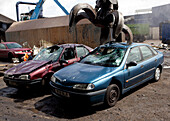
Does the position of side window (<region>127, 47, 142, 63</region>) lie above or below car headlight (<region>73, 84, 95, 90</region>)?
above

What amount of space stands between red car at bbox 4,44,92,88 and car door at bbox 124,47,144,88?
193cm

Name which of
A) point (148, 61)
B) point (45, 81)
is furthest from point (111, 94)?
point (45, 81)

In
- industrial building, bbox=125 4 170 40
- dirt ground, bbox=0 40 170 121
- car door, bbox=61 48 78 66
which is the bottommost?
dirt ground, bbox=0 40 170 121

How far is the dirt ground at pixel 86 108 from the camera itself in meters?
3.28

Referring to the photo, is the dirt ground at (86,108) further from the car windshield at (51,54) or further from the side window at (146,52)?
the car windshield at (51,54)

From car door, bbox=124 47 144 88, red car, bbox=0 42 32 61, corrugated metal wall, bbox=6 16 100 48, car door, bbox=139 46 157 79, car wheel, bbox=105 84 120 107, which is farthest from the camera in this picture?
corrugated metal wall, bbox=6 16 100 48

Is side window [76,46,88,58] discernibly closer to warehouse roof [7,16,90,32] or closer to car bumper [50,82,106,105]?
car bumper [50,82,106,105]

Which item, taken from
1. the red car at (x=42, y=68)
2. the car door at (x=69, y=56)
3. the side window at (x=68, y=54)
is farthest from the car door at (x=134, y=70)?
the side window at (x=68, y=54)

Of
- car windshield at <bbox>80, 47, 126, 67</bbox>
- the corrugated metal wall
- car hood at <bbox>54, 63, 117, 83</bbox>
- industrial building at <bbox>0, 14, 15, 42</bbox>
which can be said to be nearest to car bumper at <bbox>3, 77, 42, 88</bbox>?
car hood at <bbox>54, 63, 117, 83</bbox>

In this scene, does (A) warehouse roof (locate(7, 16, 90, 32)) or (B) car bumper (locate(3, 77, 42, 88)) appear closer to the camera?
(B) car bumper (locate(3, 77, 42, 88))

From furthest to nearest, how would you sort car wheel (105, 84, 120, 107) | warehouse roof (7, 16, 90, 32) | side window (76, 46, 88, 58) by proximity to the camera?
warehouse roof (7, 16, 90, 32) < side window (76, 46, 88, 58) < car wheel (105, 84, 120, 107)

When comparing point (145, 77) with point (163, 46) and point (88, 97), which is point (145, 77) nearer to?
point (88, 97)

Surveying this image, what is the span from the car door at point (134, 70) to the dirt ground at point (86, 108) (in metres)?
0.47

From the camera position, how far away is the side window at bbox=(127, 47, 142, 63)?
168 inches
